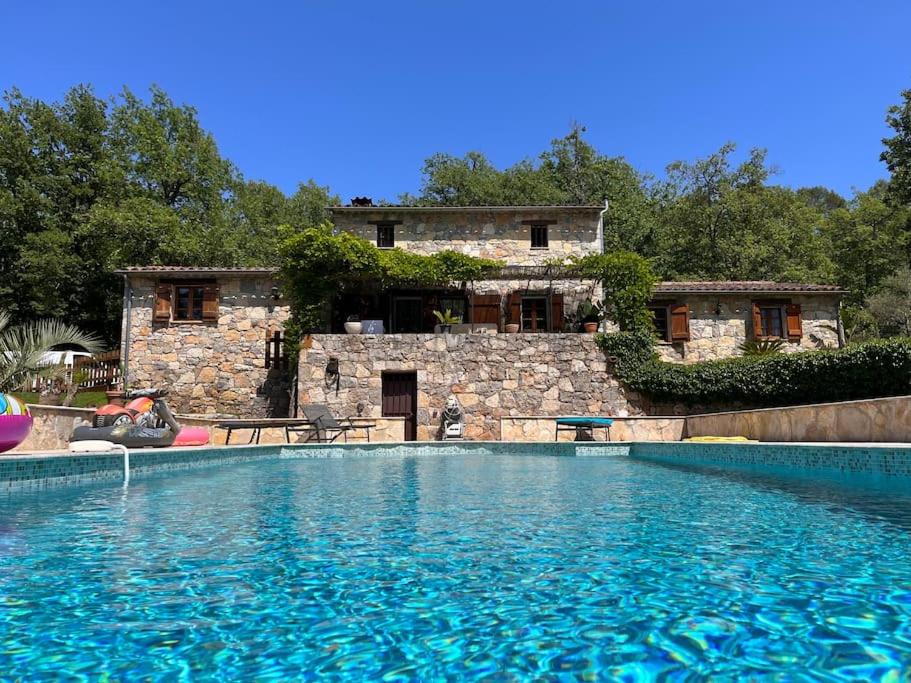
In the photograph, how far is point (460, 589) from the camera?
283 cm

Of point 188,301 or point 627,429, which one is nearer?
point 627,429

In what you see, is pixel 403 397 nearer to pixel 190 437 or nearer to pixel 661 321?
pixel 190 437

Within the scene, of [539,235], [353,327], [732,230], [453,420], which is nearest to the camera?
[453,420]

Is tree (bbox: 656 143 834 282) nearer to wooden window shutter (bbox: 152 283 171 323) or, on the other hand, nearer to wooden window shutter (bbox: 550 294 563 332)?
wooden window shutter (bbox: 550 294 563 332)

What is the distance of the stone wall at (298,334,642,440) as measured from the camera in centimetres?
1678

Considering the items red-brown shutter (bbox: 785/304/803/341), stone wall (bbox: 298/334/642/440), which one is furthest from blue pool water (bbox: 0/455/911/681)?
red-brown shutter (bbox: 785/304/803/341)

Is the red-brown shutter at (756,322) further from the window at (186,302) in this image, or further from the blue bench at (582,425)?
the window at (186,302)

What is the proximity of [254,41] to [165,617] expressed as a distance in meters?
19.0

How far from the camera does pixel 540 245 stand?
20641 millimetres

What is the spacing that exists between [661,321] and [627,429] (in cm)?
658

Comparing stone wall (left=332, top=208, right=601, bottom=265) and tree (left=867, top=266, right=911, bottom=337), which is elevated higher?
stone wall (left=332, top=208, right=601, bottom=265)

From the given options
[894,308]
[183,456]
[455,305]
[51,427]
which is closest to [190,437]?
[51,427]

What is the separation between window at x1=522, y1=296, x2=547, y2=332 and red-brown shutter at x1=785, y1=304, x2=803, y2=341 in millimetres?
8348

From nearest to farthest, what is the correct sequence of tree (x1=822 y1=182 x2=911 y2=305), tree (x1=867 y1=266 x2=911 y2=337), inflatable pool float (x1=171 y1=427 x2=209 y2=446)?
1. inflatable pool float (x1=171 y1=427 x2=209 y2=446)
2. tree (x1=867 y1=266 x2=911 y2=337)
3. tree (x1=822 y1=182 x2=911 y2=305)
